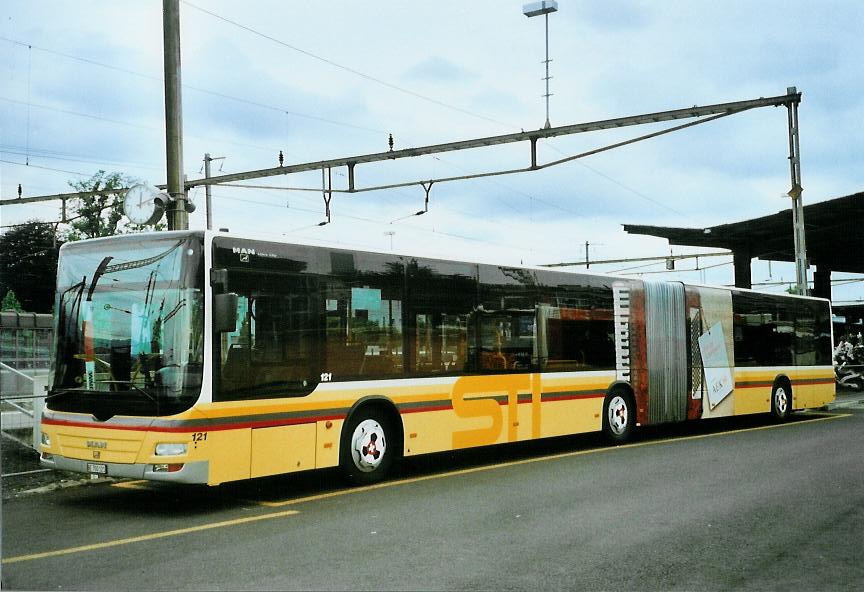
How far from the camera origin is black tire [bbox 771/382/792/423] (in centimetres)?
2056

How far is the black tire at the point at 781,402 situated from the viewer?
20562mm

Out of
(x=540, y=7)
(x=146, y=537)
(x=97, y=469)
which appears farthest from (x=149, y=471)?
(x=540, y=7)

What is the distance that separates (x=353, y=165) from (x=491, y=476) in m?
12.9

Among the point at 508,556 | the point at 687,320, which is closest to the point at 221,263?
the point at 508,556

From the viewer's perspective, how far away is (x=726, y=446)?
601 inches

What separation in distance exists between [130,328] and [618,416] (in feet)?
30.3

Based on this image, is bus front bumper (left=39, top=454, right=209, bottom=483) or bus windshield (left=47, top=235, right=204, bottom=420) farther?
bus windshield (left=47, top=235, right=204, bottom=420)

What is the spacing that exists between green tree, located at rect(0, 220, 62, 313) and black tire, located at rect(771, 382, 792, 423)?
45.8 meters

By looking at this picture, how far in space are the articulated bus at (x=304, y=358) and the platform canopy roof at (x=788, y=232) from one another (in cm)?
1828

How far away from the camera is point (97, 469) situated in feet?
30.4

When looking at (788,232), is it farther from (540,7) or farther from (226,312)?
(226,312)

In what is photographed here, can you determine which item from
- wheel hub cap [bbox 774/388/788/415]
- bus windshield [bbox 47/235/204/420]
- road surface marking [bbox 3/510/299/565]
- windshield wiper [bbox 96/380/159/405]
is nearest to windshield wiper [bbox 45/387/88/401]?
bus windshield [bbox 47/235/204/420]

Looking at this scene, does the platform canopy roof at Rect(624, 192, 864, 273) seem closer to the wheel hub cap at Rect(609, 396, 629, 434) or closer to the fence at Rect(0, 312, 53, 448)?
the wheel hub cap at Rect(609, 396, 629, 434)

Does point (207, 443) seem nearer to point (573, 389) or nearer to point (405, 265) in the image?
point (405, 265)
